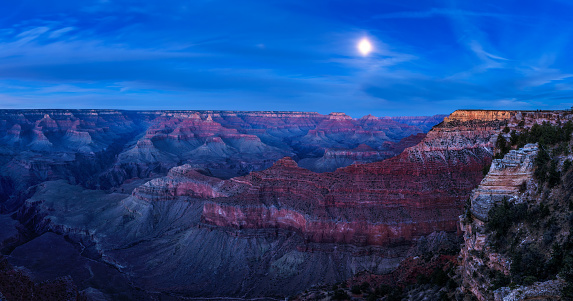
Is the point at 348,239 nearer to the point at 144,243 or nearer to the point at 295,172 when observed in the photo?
the point at 295,172

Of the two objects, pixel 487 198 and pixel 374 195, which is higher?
pixel 487 198

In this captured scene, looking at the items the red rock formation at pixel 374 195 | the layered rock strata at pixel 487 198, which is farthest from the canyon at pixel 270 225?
the layered rock strata at pixel 487 198

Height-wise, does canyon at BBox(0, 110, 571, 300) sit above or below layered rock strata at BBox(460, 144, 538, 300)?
below

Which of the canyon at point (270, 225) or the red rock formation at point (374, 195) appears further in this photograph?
the red rock formation at point (374, 195)

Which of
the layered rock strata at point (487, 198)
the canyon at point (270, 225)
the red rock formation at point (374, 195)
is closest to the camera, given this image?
the layered rock strata at point (487, 198)

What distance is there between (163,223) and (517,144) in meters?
64.6

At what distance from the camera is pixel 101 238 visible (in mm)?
68250

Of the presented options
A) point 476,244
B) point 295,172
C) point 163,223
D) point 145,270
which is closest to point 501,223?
point 476,244

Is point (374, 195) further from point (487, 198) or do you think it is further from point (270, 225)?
point (487, 198)

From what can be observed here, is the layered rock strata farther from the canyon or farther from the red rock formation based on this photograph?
the red rock formation

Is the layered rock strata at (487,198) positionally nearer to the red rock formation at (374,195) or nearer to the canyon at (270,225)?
the canyon at (270,225)

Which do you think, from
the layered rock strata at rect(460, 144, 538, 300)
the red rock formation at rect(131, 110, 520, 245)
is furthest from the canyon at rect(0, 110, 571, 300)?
the layered rock strata at rect(460, 144, 538, 300)

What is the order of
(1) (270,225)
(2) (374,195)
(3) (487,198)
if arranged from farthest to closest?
1. (1) (270,225)
2. (2) (374,195)
3. (3) (487,198)

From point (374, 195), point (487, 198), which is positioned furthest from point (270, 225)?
point (487, 198)
